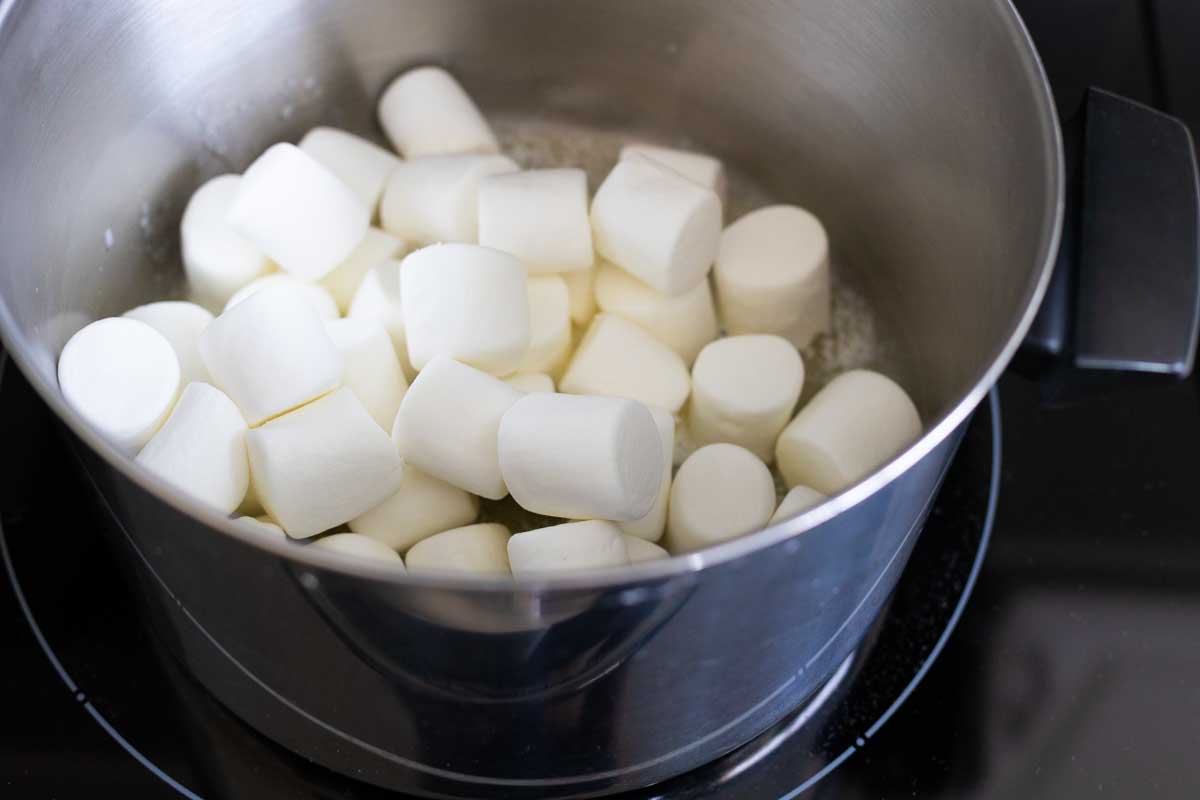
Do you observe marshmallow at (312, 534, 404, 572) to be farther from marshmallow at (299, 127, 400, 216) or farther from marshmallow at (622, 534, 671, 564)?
marshmallow at (299, 127, 400, 216)

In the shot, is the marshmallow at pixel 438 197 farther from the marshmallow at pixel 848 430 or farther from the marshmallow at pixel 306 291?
the marshmallow at pixel 848 430

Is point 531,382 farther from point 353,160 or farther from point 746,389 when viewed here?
→ point 353,160

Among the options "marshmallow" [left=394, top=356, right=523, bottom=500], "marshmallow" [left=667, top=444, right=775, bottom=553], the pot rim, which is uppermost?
the pot rim

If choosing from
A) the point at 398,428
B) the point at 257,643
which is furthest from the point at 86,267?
the point at 257,643

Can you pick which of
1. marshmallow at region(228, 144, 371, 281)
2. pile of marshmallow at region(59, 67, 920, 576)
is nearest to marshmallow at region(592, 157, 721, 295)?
pile of marshmallow at region(59, 67, 920, 576)

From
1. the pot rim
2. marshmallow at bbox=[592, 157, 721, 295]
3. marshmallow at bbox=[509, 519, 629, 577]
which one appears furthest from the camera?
marshmallow at bbox=[592, 157, 721, 295]

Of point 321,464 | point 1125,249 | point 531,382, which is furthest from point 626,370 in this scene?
point 1125,249
